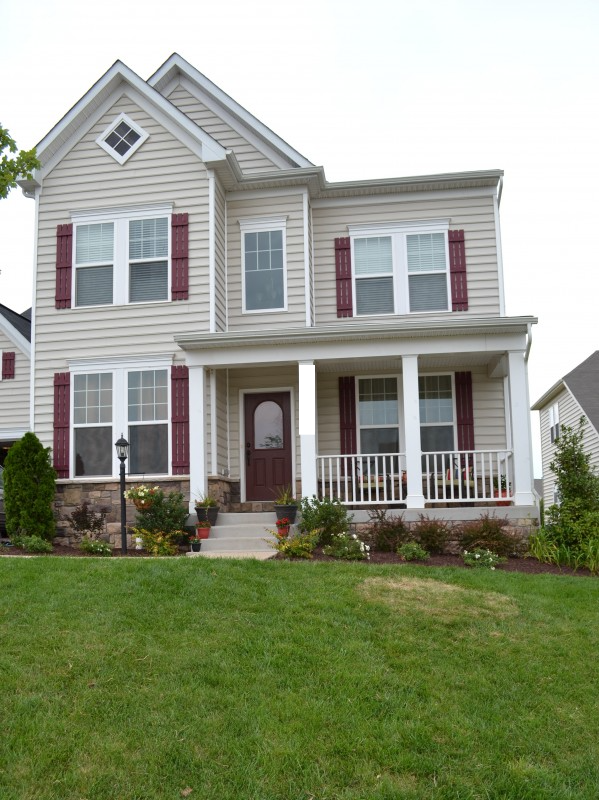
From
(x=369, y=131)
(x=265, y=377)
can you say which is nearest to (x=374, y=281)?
(x=265, y=377)

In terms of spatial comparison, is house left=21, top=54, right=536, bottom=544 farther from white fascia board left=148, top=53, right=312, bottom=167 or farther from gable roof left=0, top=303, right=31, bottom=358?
gable roof left=0, top=303, right=31, bottom=358

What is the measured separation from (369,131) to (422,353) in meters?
6.78

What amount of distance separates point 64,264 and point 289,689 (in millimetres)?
10017

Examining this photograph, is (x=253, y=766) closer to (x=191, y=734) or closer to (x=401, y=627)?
(x=191, y=734)

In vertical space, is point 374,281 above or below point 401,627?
above

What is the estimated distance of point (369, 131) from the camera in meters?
15.8

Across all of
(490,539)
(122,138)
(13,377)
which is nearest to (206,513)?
(490,539)

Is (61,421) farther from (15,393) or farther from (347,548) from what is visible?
(347,548)

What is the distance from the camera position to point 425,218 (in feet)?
44.3

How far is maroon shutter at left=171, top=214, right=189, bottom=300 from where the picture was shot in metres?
12.6

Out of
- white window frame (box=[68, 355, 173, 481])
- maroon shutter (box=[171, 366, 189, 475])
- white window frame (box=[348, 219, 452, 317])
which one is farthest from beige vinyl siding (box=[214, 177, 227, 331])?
white window frame (box=[348, 219, 452, 317])

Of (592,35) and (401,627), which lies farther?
(592,35)

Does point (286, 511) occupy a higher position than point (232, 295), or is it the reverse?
point (232, 295)

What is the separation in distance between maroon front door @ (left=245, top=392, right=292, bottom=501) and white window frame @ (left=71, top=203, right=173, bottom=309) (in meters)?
2.51
